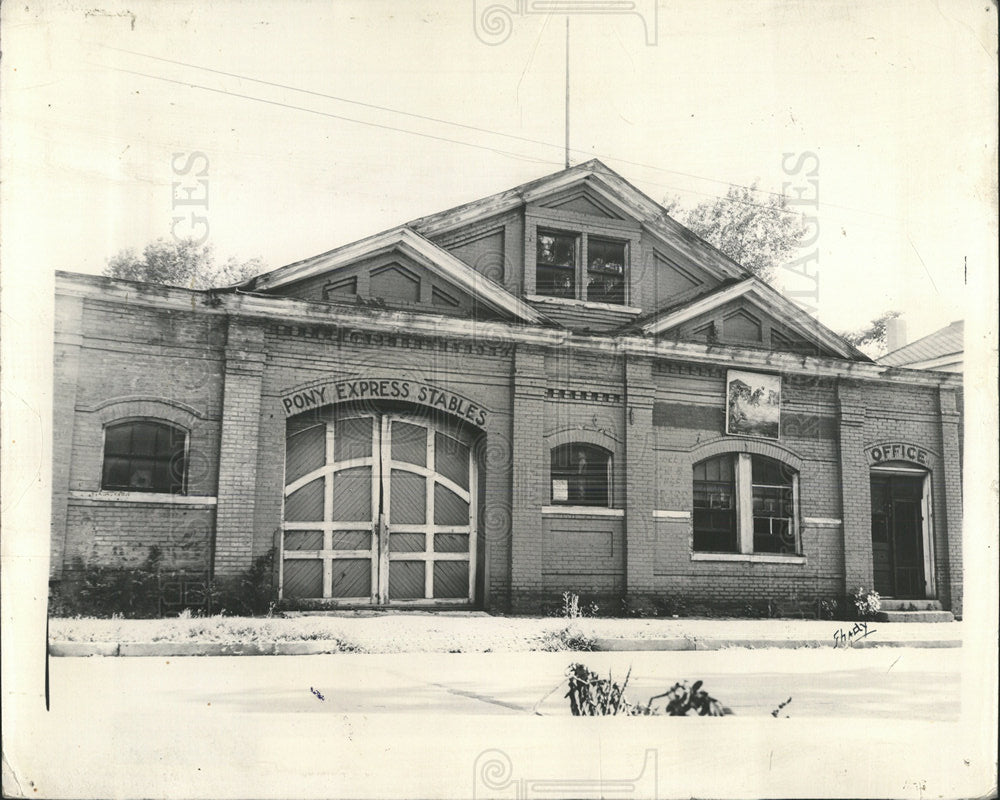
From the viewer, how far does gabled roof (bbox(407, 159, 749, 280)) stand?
9.48m

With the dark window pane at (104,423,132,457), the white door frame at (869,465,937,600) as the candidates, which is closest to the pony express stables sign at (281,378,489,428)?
the dark window pane at (104,423,132,457)

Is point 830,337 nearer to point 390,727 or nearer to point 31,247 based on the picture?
point 390,727

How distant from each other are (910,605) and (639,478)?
328 cm

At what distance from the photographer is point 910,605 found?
8.96m

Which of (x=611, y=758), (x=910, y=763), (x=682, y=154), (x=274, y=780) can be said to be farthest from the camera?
(x=682, y=154)

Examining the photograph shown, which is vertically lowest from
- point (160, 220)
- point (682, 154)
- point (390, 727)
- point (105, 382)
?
point (390, 727)

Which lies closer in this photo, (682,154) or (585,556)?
(682,154)

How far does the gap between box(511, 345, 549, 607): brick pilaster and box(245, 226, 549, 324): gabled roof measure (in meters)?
0.52

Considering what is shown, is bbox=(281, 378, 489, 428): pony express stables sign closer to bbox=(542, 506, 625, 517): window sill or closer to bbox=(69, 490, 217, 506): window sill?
bbox=(69, 490, 217, 506): window sill

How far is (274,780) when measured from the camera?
17.2 feet

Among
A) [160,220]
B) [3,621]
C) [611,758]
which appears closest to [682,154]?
[160,220]

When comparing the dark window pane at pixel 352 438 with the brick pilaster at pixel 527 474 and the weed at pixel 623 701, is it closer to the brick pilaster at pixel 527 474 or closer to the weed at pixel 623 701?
the brick pilaster at pixel 527 474

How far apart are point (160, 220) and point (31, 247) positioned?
0.96 meters

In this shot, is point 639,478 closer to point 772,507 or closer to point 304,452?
point 772,507
